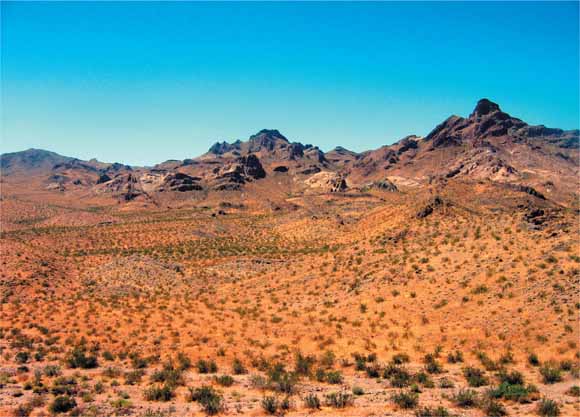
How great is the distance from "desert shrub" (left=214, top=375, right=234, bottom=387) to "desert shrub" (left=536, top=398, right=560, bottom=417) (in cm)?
992

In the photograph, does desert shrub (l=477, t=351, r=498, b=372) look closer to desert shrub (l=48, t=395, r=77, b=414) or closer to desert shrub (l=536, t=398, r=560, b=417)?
desert shrub (l=536, t=398, r=560, b=417)

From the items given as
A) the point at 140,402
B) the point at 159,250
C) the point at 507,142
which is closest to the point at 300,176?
the point at 507,142

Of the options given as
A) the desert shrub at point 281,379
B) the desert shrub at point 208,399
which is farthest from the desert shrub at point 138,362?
the desert shrub at point 281,379

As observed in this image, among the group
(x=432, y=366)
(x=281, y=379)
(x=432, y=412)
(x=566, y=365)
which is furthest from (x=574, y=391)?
(x=281, y=379)

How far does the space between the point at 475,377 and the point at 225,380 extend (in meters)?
8.94

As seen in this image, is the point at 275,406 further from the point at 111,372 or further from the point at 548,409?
the point at 111,372

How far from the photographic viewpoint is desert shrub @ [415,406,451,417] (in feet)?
34.1

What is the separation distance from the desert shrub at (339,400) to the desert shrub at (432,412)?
2072 millimetres

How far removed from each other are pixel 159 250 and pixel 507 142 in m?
165

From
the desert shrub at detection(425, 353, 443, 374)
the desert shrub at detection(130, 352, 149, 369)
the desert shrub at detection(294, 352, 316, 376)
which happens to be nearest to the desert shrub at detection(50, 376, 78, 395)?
the desert shrub at detection(130, 352, 149, 369)

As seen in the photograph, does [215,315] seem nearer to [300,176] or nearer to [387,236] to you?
[387,236]

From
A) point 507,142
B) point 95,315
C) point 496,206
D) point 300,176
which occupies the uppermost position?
point 507,142

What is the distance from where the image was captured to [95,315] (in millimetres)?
27422

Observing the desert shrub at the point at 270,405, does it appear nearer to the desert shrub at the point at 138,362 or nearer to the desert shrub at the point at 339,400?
the desert shrub at the point at 339,400
